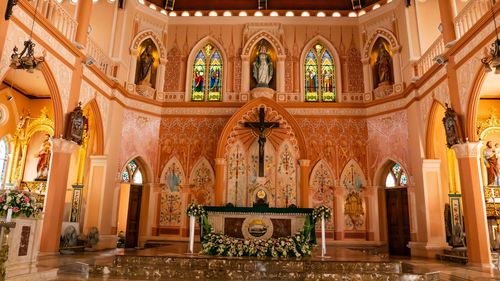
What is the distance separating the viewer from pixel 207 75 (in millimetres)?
16953

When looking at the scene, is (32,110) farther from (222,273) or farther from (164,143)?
(222,273)

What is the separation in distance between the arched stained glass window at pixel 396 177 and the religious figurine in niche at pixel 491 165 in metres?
2.88

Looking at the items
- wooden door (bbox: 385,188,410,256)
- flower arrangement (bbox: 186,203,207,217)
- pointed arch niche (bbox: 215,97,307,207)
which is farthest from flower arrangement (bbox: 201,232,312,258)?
wooden door (bbox: 385,188,410,256)

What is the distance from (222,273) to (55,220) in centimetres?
530

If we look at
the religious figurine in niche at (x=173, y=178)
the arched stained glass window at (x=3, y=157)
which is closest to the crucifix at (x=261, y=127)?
the religious figurine in niche at (x=173, y=178)

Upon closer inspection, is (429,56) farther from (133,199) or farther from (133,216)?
(133,216)

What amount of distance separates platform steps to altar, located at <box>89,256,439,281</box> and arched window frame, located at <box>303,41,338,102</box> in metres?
9.06

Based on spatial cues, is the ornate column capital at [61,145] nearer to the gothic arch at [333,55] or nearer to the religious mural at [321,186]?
the religious mural at [321,186]

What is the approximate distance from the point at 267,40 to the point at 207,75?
10.4 ft

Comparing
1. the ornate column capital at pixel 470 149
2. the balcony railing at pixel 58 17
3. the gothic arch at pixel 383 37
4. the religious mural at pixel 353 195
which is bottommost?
the religious mural at pixel 353 195

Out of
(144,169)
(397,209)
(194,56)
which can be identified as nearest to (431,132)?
(397,209)

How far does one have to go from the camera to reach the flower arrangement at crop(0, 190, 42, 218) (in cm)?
695

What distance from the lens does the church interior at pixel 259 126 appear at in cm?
1066

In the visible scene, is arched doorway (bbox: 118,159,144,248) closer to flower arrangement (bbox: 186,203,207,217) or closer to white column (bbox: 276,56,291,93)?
flower arrangement (bbox: 186,203,207,217)
